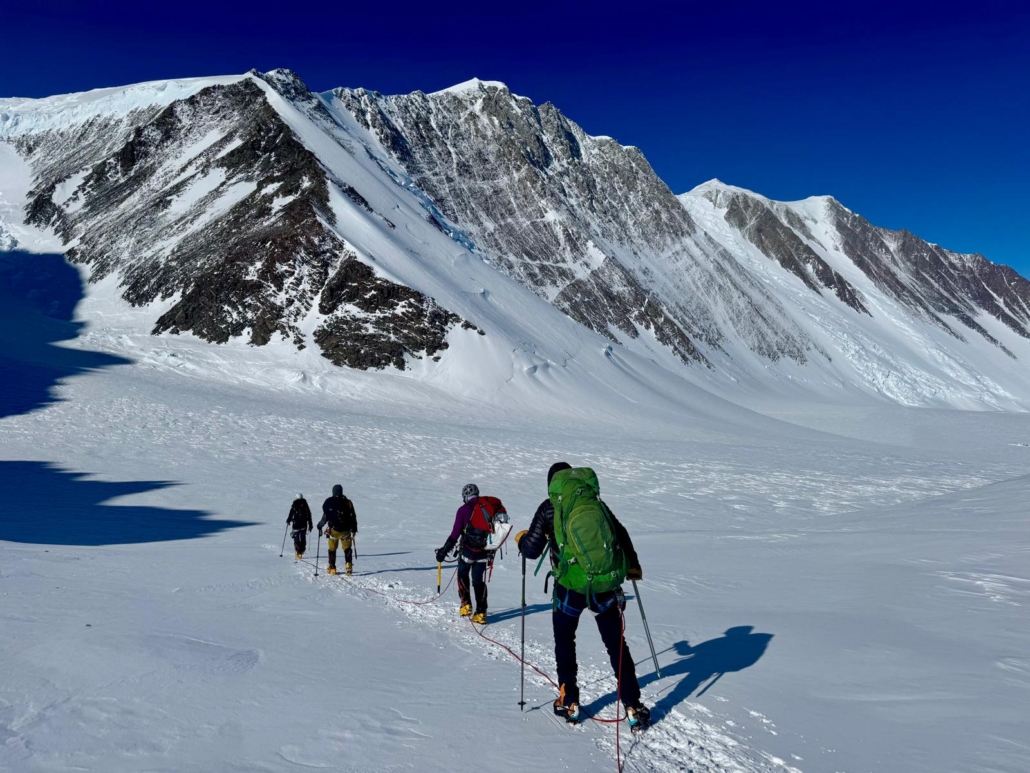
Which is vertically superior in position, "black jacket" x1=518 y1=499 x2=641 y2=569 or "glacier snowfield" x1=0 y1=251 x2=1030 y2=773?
"black jacket" x1=518 y1=499 x2=641 y2=569

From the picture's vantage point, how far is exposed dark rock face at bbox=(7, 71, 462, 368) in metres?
48.6

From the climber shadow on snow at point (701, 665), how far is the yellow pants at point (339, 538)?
635 centimetres

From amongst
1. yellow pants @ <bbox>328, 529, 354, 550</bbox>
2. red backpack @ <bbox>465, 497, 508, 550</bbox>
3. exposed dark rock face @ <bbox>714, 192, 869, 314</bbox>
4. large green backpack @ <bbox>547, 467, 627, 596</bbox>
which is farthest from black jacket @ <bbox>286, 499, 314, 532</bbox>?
exposed dark rock face @ <bbox>714, 192, 869, 314</bbox>

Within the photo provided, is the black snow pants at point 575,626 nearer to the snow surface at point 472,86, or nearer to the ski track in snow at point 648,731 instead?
the ski track in snow at point 648,731

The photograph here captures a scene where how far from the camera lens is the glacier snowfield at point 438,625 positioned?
4508 mm

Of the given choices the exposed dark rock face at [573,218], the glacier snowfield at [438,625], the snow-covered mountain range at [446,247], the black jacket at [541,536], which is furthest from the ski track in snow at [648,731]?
the exposed dark rock face at [573,218]

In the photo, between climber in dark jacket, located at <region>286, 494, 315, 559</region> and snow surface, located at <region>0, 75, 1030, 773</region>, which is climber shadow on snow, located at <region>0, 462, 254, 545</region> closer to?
snow surface, located at <region>0, 75, 1030, 773</region>

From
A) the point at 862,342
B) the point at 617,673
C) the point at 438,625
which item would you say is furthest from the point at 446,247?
the point at 862,342

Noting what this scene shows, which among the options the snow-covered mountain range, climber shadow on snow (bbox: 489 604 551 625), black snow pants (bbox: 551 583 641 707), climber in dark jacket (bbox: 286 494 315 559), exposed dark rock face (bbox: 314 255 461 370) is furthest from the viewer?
the snow-covered mountain range

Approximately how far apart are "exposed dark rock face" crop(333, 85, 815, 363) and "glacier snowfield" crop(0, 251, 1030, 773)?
5919cm

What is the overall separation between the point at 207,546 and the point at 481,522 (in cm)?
773

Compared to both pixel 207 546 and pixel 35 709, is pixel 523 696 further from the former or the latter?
pixel 207 546

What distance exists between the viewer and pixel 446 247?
65.1m

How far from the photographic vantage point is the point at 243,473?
22344 mm
